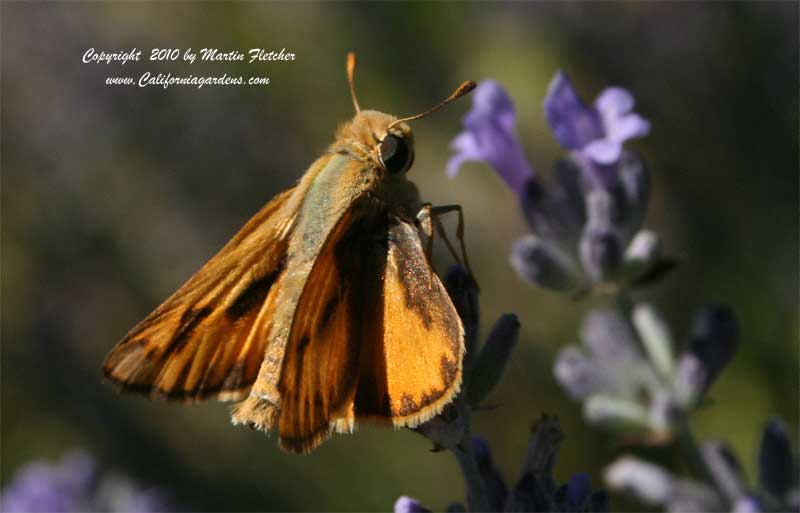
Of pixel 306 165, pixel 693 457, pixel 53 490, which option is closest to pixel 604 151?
pixel 693 457

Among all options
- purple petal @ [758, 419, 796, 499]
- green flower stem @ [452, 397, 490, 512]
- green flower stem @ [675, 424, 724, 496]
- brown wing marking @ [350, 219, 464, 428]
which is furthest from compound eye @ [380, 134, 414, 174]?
purple petal @ [758, 419, 796, 499]

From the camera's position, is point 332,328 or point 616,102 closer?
point 332,328

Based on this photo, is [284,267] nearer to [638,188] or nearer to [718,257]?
[638,188]

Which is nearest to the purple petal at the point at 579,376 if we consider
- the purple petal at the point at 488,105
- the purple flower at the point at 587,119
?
the purple flower at the point at 587,119

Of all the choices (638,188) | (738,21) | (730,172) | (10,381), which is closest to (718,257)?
(730,172)

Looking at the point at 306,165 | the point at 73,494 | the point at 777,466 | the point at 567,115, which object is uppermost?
the point at 306,165

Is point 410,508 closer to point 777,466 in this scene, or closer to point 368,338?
point 368,338

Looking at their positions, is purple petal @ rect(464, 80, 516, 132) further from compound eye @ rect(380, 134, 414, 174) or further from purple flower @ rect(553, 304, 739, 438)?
purple flower @ rect(553, 304, 739, 438)
